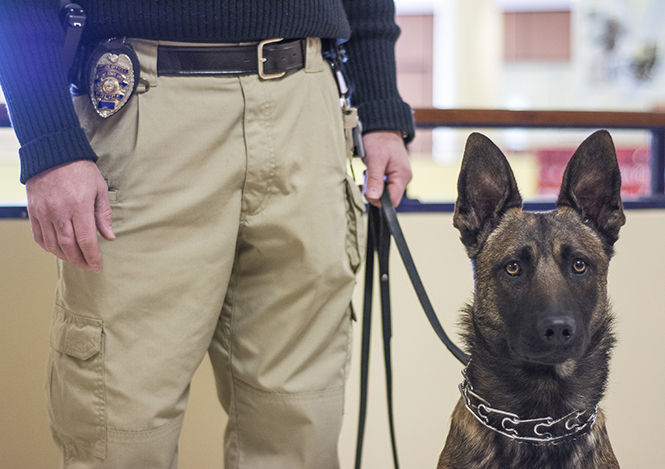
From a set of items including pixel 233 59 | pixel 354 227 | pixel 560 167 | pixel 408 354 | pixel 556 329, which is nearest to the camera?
pixel 556 329

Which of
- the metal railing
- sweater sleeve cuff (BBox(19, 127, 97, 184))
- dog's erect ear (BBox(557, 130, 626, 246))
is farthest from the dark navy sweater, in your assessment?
the metal railing

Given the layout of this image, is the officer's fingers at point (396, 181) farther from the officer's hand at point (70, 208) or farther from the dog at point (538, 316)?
the officer's hand at point (70, 208)

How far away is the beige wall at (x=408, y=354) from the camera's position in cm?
136

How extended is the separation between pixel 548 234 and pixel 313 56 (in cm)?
41

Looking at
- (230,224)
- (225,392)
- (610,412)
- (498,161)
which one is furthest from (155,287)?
(610,412)

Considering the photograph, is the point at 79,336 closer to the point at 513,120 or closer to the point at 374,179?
the point at 374,179

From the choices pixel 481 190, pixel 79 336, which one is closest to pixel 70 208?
pixel 79 336

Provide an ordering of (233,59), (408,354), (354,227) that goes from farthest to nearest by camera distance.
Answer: (408,354) → (354,227) → (233,59)

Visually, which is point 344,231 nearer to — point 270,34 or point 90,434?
point 270,34

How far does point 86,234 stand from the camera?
0.82 meters

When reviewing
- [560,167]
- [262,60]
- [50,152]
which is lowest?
[560,167]

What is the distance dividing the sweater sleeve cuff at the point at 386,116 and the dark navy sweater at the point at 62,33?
171 millimetres

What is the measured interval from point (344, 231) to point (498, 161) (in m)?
0.28

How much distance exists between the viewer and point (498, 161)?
845 millimetres
